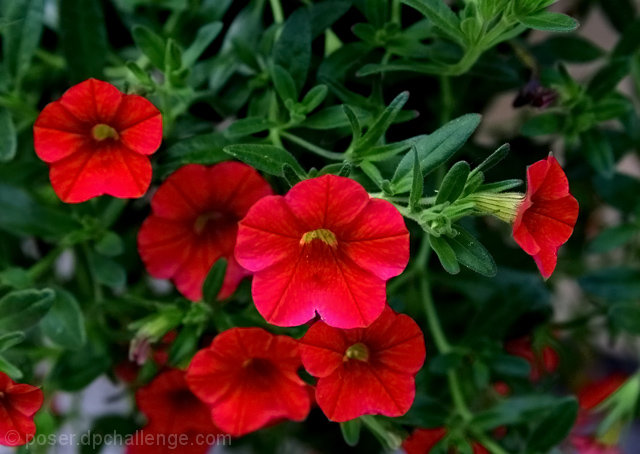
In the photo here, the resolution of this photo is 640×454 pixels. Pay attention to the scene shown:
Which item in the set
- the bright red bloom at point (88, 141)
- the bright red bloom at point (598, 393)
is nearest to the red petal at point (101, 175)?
the bright red bloom at point (88, 141)

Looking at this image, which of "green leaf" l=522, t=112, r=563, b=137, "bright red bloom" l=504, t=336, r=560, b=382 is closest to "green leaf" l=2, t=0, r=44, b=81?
"green leaf" l=522, t=112, r=563, b=137

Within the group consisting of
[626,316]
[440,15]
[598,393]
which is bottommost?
[598,393]

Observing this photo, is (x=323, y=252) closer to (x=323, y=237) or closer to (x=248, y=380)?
(x=323, y=237)

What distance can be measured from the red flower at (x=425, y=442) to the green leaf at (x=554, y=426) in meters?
0.05

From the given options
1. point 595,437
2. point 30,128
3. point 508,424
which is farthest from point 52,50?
point 595,437

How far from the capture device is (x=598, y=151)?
2.41 feet

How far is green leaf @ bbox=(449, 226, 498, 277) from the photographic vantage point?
50 cm

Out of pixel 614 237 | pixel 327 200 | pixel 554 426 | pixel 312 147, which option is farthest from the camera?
pixel 614 237

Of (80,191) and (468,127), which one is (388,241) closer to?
(468,127)

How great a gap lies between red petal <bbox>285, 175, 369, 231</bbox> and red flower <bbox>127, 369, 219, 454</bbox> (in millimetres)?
237

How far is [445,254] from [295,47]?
8.9 inches

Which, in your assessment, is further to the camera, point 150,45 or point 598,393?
point 598,393

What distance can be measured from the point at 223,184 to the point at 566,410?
37cm

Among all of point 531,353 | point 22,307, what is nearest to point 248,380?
point 22,307
